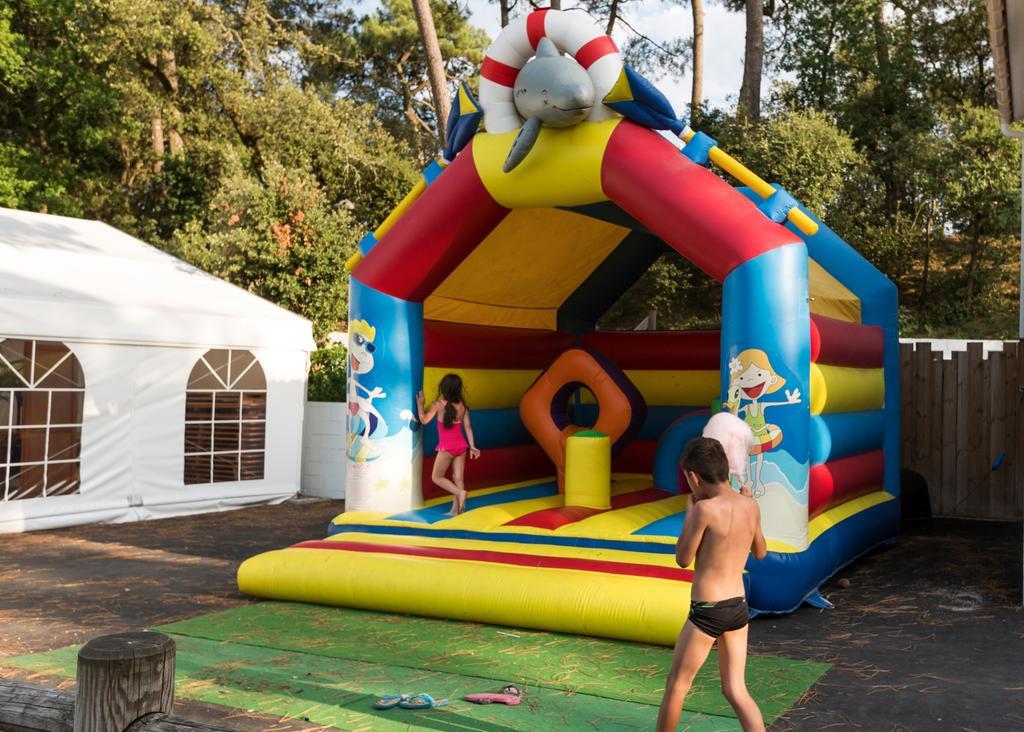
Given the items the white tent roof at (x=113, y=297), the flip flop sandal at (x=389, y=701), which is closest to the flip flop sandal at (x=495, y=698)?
the flip flop sandal at (x=389, y=701)

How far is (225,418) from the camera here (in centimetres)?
1020

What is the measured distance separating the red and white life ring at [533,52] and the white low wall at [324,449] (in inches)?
204

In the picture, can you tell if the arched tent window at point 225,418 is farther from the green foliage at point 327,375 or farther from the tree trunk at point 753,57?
the tree trunk at point 753,57

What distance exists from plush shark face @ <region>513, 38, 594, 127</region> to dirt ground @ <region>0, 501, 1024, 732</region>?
3.16m

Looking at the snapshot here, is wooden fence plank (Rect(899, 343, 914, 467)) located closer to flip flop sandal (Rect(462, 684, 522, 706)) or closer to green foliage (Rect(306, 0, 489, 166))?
flip flop sandal (Rect(462, 684, 522, 706))

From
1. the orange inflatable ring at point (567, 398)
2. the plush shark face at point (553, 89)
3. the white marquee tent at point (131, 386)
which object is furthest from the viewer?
the white marquee tent at point (131, 386)

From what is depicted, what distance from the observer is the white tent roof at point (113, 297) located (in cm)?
860

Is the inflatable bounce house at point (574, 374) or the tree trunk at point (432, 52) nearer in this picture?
the inflatable bounce house at point (574, 374)

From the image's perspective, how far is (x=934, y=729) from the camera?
3.87 meters

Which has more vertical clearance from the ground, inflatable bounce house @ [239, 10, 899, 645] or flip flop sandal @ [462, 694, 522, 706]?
inflatable bounce house @ [239, 10, 899, 645]

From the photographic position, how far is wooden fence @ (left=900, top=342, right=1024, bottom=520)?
31.1 feet

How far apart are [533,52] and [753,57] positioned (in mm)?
11584

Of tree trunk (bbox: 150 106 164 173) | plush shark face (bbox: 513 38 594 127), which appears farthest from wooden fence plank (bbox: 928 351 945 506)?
tree trunk (bbox: 150 106 164 173)

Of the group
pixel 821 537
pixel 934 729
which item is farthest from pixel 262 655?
pixel 821 537
